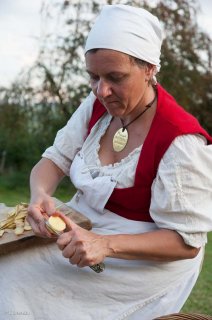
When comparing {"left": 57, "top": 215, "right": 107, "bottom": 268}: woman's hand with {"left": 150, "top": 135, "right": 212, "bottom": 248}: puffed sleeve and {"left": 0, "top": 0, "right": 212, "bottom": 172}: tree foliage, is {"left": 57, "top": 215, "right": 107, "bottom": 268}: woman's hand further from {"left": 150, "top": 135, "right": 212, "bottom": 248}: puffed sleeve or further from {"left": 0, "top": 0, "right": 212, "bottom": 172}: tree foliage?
{"left": 0, "top": 0, "right": 212, "bottom": 172}: tree foliage

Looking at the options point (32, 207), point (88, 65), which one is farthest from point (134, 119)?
point (32, 207)

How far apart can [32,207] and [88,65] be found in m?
0.47

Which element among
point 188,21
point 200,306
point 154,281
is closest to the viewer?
point 154,281

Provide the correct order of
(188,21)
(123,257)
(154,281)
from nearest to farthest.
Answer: (123,257)
(154,281)
(188,21)

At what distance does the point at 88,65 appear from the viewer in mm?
1847

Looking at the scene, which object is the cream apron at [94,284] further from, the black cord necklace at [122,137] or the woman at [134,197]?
the black cord necklace at [122,137]

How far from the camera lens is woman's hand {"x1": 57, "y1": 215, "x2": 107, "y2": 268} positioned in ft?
5.40

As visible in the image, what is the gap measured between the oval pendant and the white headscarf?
0.26m

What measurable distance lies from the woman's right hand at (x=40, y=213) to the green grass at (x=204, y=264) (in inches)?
79.1

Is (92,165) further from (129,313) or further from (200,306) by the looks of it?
(200,306)

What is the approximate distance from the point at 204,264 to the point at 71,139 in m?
3.13

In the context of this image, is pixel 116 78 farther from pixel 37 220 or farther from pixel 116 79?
pixel 37 220

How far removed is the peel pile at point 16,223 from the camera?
188cm

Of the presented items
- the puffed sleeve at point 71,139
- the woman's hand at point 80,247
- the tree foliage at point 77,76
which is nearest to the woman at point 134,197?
the woman's hand at point 80,247
